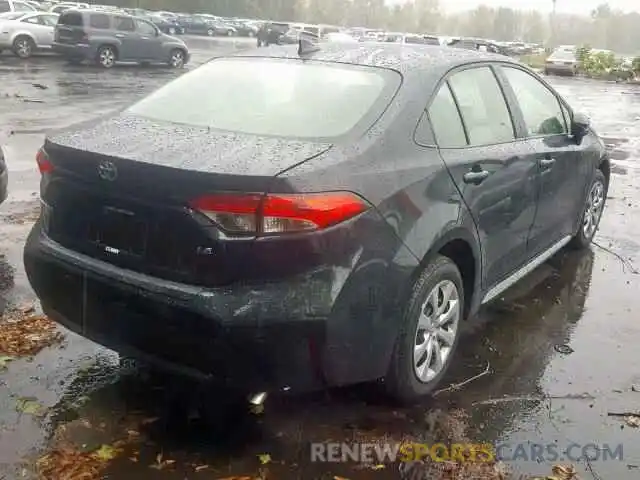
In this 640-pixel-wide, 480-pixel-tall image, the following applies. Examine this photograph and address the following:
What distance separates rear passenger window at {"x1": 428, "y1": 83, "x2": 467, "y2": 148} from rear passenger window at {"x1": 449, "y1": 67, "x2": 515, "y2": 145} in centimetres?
7

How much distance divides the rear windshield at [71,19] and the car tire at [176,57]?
325cm

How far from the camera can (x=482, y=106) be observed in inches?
158

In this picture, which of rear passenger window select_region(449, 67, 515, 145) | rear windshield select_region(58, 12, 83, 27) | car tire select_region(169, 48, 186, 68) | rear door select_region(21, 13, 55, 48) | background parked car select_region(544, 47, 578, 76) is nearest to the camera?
rear passenger window select_region(449, 67, 515, 145)

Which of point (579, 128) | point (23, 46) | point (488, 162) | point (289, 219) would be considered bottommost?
point (23, 46)

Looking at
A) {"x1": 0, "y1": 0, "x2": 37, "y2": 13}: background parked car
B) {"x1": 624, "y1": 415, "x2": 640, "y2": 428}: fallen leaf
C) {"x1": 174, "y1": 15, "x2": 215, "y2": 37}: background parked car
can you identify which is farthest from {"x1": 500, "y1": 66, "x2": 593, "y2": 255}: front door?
{"x1": 174, "y1": 15, "x2": 215, "y2": 37}: background parked car

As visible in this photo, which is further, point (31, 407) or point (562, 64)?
point (562, 64)

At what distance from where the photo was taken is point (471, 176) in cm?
359

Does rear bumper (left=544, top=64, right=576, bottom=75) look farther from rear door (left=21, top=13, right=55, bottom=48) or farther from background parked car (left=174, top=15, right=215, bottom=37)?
background parked car (left=174, top=15, right=215, bottom=37)

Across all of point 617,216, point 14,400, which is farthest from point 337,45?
point 617,216

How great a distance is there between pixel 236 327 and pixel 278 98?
4.44ft

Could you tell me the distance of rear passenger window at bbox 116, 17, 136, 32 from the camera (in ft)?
71.8

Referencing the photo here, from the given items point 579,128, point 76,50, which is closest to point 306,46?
point 579,128

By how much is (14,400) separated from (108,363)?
53 centimetres

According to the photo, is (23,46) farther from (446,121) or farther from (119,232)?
(119,232)
